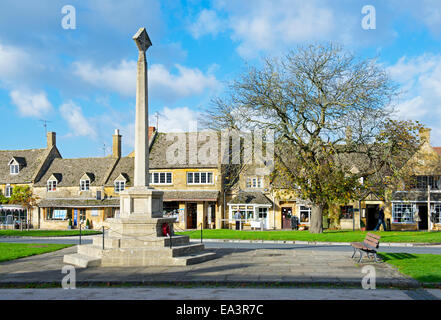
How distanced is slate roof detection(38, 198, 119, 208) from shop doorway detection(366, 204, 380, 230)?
2614 cm

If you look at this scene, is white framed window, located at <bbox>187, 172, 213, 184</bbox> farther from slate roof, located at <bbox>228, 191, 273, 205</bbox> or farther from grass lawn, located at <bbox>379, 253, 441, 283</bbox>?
grass lawn, located at <bbox>379, 253, 441, 283</bbox>

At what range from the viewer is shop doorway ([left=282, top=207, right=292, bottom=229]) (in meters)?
44.4

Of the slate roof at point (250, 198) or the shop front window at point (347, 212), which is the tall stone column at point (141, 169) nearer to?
the slate roof at point (250, 198)

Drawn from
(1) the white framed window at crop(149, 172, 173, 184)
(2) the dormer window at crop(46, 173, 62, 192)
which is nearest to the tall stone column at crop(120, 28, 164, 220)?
(1) the white framed window at crop(149, 172, 173, 184)

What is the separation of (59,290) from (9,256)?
329 inches

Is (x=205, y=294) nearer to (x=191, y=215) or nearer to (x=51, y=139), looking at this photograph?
(x=191, y=215)

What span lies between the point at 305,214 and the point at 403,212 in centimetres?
943

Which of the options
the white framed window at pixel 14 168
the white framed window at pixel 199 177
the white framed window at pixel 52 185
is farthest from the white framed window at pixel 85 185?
the white framed window at pixel 199 177

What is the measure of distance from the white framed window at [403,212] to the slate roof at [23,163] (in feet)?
130

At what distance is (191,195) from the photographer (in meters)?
44.6

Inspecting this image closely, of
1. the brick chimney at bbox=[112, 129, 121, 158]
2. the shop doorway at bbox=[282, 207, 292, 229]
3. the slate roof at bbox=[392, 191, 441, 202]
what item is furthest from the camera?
the brick chimney at bbox=[112, 129, 121, 158]

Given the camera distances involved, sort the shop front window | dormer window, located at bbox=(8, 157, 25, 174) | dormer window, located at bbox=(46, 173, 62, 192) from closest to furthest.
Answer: the shop front window
dormer window, located at bbox=(46, 173, 62, 192)
dormer window, located at bbox=(8, 157, 25, 174)
